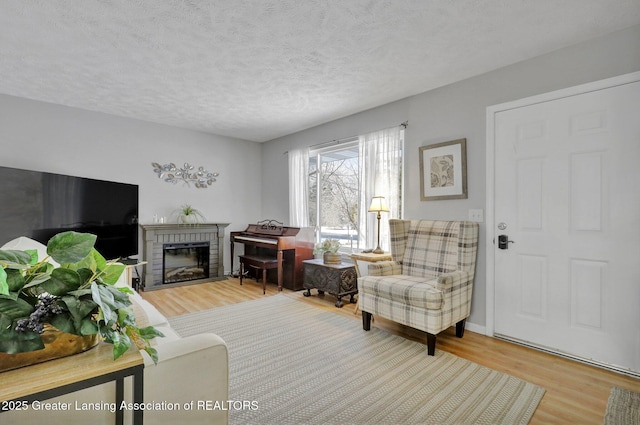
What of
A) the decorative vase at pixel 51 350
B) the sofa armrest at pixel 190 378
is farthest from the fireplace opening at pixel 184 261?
the decorative vase at pixel 51 350

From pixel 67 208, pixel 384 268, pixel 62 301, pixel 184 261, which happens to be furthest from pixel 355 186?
pixel 62 301

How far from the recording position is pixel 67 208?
3.37 meters

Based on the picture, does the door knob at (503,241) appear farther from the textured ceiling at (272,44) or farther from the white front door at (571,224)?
the textured ceiling at (272,44)

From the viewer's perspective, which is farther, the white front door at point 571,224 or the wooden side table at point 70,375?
the white front door at point 571,224

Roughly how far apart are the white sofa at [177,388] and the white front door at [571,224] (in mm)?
2631

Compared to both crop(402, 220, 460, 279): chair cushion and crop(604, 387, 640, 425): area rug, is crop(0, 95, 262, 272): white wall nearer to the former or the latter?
crop(402, 220, 460, 279): chair cushion

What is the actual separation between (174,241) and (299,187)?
2089mm

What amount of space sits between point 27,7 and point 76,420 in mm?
2558

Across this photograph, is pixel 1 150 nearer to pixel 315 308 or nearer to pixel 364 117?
pixel 315 308

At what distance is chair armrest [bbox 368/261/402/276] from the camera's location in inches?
121

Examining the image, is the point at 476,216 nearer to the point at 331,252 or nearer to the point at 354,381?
the point at 331,252

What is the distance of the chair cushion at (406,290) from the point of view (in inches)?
96.9

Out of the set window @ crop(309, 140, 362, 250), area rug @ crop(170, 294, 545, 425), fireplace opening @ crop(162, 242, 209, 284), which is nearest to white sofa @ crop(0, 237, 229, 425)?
area rug @ crop(170, 294, 545, 425)

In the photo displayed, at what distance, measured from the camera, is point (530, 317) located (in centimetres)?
267
